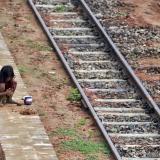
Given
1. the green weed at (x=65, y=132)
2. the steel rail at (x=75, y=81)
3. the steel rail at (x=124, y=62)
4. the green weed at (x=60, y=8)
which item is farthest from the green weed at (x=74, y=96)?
the green weed at (x=60, y=8)

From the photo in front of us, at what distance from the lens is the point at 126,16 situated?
20.6 meters

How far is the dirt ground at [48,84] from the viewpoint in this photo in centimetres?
1426

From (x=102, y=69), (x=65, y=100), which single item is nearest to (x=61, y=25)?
(x=102, y=69)

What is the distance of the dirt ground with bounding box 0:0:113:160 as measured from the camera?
14259 millimetres

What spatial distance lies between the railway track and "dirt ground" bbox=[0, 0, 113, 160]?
0.64 feet

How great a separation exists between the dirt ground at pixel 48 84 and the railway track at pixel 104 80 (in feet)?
0.64

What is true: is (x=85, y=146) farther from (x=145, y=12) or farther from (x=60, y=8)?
(x=145, y=12)

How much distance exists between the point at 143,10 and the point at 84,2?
1.40 meters

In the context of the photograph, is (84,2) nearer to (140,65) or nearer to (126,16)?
(126,16)

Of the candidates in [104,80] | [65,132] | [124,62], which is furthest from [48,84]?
[65,132]

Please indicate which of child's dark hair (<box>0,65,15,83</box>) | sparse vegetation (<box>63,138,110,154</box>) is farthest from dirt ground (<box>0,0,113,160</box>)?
child's dark hair (<box>0,65,15,83</box>)

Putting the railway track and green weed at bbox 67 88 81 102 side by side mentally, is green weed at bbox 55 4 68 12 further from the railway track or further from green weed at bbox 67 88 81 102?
green weed at bbox 67 88 81 102

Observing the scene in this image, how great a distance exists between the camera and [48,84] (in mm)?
16703

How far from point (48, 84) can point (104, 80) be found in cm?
105
